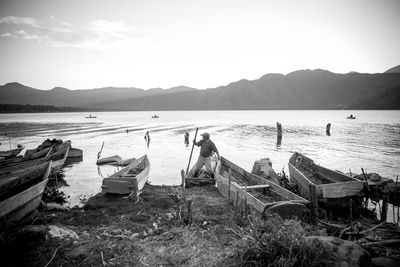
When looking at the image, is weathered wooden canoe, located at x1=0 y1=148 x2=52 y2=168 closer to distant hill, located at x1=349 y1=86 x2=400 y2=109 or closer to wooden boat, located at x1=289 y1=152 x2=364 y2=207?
wooden boat, located at x1=289 y1=152 x2=364 y2=207

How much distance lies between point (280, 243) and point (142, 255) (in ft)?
10.7

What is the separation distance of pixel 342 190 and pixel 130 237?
7191mm

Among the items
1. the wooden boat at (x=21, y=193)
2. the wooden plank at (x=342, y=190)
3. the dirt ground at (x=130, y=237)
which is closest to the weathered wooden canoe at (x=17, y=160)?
the wooden boat at (x=21, y=193)

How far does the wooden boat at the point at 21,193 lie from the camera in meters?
6.96

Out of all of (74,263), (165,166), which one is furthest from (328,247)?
(165,166)

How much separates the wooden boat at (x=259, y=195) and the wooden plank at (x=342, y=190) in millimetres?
1407

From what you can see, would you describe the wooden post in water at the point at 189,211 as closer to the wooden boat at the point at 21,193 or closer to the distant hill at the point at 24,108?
the wooden boat at the point at 21,193

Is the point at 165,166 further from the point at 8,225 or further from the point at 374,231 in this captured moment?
the point at 374,231

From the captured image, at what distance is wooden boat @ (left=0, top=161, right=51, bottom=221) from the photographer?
696 centimetres

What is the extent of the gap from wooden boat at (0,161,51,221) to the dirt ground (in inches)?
20.5

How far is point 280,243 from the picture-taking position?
4.32 metres

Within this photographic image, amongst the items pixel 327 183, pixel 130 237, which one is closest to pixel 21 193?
pixel 130 237

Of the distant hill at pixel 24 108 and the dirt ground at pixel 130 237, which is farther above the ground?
the distant hill at pixel 24 108

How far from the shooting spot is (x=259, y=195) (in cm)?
869
